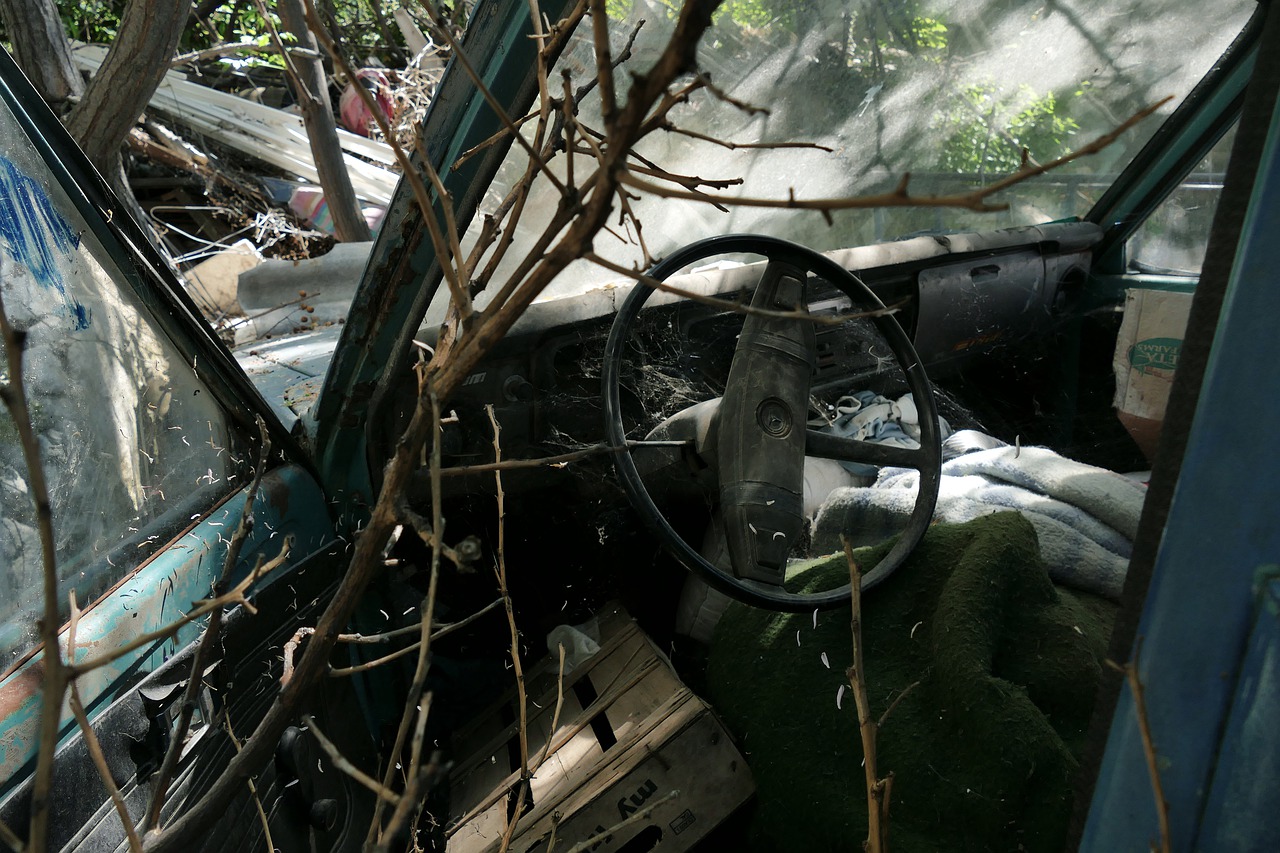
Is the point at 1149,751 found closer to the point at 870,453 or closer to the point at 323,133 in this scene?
the point at 870,453

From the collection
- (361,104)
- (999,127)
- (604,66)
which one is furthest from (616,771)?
(361,104)

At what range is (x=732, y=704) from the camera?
6.25 ft

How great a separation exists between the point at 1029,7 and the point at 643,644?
A: 2.17 meters

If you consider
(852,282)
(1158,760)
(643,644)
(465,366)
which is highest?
(465,366)

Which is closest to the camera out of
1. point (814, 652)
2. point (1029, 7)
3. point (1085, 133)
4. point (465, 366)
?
point (465, 366)

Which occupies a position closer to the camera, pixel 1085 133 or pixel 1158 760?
pixel 1158 760

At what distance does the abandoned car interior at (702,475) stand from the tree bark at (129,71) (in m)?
0.90

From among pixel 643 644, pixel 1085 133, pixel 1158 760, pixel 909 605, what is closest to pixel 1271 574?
pixel 1158 760

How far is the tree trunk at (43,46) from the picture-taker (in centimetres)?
312

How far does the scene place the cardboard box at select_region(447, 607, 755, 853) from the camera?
175 cm

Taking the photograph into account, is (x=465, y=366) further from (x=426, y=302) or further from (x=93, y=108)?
(x=93, y=108)

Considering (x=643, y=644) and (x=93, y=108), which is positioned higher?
(x=93, y=108)

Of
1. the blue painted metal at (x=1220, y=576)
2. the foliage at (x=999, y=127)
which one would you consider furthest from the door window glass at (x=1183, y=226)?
the blue painted metal at (x=1220, y=576)

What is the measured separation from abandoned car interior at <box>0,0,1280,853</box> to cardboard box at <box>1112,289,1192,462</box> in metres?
0.02
